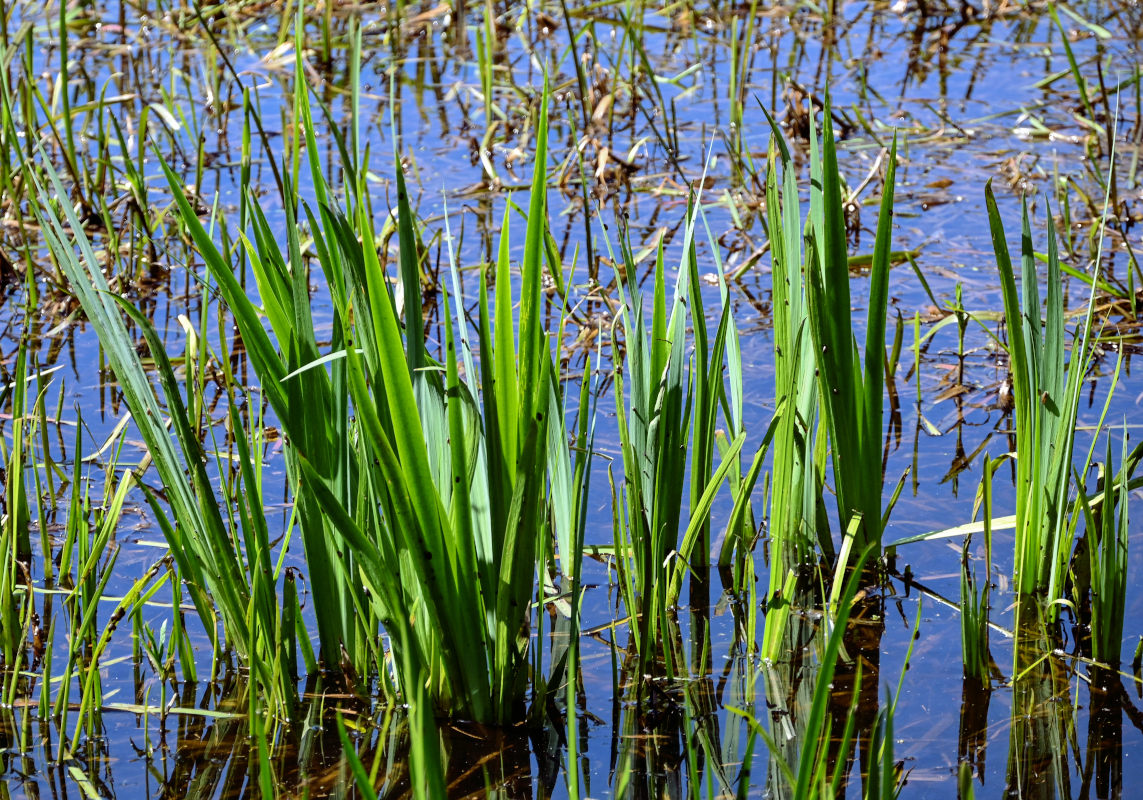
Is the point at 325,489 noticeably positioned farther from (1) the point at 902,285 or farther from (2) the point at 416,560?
(1) the point at 902,285

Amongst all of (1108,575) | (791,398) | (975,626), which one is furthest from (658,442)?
(1108,575)

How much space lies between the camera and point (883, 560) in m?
1.81

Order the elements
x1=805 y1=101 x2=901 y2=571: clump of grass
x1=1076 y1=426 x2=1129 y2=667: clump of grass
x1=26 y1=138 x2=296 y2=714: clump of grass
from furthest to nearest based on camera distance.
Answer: x1=805 y1=101 x2=901 y2=571: clump of grass, x1=1076 y1=426 x2=1129 y2=667: clump of grass, x1=26 y1=138 x2=296 y2=714: clump of grass

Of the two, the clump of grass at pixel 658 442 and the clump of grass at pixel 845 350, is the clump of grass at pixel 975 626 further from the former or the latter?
the clump of grass at pixel 658 442

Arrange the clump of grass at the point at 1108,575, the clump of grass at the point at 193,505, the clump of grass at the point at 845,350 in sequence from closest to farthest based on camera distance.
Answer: the clump of grass at the point at 193,505
the clump of grass at the point at 1108,575
the clump of grass at the point at 845,350

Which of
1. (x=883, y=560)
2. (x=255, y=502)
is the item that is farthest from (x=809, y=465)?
(x=255, y=502)

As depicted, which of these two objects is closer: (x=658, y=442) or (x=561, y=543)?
(x=658, y=442)

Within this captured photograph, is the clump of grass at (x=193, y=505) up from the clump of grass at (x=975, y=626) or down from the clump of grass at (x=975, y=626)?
up

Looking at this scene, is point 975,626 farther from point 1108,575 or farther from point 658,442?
point 658,442

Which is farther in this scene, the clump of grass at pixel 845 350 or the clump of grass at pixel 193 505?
the clump of grass at pixel 845 350

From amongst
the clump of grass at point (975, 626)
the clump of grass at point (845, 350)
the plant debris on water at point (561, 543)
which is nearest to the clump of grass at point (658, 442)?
the plant debris on water at point (561, 543)

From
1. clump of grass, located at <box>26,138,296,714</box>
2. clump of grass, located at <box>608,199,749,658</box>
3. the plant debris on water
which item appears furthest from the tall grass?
clump of grass, located at <box>26,138,296,714</box>

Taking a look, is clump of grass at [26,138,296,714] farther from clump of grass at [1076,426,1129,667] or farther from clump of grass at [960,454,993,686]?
clump of grass at [1076,426,1129,667]

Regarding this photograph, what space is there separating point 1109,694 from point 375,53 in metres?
3.75
